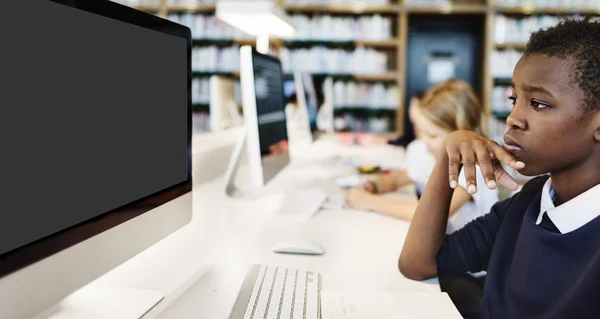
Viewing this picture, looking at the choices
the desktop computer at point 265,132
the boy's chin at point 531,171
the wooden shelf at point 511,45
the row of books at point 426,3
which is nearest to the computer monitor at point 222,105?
the desktop computer at point 265,132

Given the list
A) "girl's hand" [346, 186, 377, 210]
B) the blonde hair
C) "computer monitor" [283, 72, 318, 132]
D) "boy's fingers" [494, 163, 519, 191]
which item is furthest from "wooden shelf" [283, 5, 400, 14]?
"boy's fingers" [494, 163, 519, 191]

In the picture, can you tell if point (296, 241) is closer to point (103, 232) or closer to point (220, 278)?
point (220, 278)

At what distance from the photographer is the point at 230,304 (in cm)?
77

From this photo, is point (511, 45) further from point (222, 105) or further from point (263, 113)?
point (263, 113)

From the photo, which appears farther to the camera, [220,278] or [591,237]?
[220,278]

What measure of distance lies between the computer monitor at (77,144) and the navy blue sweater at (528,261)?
22.5 inches

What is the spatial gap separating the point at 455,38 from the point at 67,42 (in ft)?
15.7

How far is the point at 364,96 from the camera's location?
475cm

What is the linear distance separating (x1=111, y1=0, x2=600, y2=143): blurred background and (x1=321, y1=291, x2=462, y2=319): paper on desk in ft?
12.0

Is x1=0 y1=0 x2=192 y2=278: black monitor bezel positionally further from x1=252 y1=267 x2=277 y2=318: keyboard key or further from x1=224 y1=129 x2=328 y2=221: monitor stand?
x1=224 y1=129 x2=328 y2=221: monitor stand

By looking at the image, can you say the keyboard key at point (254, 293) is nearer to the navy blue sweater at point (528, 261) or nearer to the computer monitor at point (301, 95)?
the navy blue sweater at point (528, 261)

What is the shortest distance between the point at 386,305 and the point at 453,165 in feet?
1.02

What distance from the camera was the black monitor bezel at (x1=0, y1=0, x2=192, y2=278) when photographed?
520 mm

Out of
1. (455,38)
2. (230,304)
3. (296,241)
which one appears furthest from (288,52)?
(230,304)
